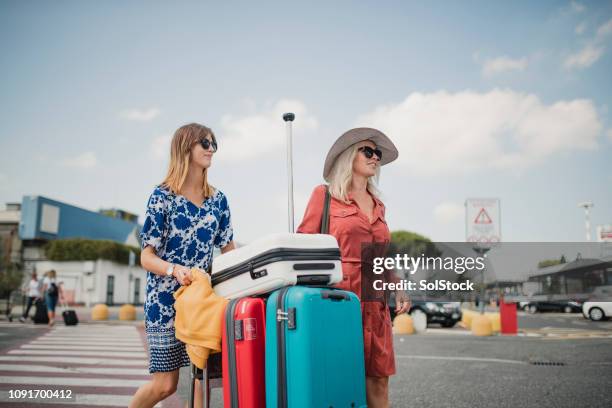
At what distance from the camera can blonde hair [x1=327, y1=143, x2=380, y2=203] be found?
3.20 m

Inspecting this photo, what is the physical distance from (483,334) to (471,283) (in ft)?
42.0

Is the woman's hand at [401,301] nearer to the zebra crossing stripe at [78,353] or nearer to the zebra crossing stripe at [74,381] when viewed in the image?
the zebra crossing stripe at [74,381]

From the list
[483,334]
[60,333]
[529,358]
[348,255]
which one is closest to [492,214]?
[483,334]

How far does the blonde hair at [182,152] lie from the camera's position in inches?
117

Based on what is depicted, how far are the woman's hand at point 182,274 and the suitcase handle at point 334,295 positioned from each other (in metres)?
0.71

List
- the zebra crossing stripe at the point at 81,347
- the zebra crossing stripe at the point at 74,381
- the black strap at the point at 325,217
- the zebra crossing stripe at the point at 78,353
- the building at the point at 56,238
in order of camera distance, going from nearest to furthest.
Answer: the black strap at the point at 325,217, the zebra crossing stripe at the point at 74,381, the zebra crossing stripe at the point at 78,353, the zebra crossing stripe at the point at 81,347, the building at the point at 56,238

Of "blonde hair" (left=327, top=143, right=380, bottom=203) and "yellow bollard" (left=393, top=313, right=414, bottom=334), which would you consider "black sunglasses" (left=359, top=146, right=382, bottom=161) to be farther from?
"yellow bollard" (left=393, top=313, right=414, bottom=334)

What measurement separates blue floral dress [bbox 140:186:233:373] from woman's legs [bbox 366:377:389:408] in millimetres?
1012

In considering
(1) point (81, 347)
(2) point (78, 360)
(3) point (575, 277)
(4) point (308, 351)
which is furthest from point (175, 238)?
(1) point (81, 347)

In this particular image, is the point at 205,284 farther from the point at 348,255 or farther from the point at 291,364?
the point at 348,255

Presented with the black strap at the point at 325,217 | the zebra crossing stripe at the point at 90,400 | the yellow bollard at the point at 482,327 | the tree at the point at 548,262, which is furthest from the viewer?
the yellow bollard at the point at 482,327

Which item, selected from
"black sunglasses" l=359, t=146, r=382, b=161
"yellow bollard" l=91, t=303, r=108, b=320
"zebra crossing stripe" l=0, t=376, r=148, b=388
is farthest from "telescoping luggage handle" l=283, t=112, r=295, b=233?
"yellow bollard" l=91, t=303, r=108, b=320

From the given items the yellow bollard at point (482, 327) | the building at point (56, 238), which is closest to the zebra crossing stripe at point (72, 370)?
the yellow bollard at point (482, 327)

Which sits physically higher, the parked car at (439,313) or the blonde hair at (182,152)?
the blonde hair at (182,152)
